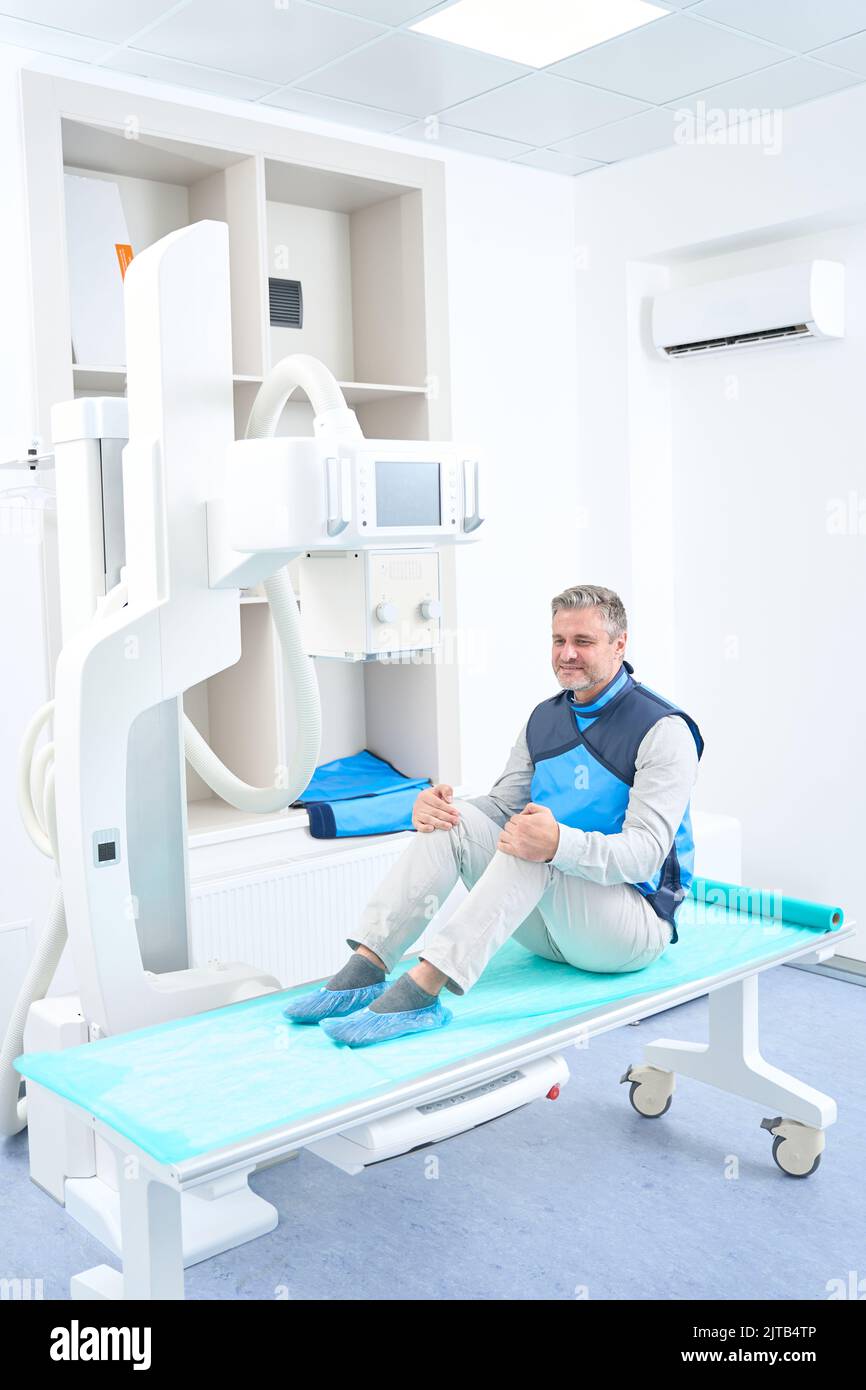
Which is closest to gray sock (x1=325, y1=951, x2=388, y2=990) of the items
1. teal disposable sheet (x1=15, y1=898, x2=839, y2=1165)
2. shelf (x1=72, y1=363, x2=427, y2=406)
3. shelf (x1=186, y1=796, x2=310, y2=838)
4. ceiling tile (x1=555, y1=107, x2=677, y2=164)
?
teal disposable sheet (x1=15, y1=898, x2=839, y2=1165)

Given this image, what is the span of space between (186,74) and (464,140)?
940mm

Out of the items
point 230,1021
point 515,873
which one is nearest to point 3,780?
point 230,1021

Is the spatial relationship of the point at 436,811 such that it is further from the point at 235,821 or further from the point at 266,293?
the point at 266,293

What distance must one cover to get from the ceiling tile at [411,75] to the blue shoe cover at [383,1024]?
2263 millimetres

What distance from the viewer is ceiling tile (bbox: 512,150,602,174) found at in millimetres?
3951

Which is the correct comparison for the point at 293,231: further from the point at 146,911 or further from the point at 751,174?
the point at 146,911

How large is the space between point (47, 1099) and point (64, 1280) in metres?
0.32

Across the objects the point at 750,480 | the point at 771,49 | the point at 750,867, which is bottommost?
the point at 750,867

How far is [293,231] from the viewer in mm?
3754

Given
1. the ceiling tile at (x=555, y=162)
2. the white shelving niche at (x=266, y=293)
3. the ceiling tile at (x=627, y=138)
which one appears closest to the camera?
the white shelving niche at (x=266, y=293)

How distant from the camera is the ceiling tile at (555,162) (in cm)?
395

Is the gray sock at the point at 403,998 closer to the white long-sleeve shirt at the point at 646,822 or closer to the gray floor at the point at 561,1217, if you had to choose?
the white long-sleeve shirt at the point at 646,822

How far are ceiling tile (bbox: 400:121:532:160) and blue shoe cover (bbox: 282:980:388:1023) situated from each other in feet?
8.47

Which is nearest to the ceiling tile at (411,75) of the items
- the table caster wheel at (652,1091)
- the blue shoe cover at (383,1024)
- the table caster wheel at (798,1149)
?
the blue shoe cover at (383,1024)
